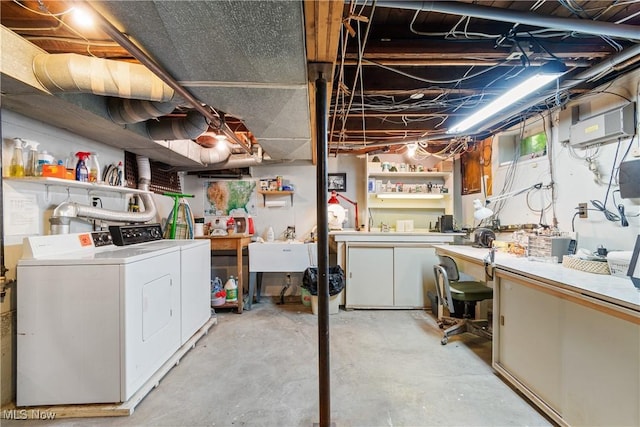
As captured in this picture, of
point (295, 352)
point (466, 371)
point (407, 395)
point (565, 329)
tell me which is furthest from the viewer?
point (295, 352)

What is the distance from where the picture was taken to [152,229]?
2877 millimetres

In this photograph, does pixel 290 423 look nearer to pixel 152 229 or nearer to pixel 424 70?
pixel 152 229

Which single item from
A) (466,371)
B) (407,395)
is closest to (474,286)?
(466,371)

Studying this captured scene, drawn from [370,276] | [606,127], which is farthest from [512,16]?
[370,276]

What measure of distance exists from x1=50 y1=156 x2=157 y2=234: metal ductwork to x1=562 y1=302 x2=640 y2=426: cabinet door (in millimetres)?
3400

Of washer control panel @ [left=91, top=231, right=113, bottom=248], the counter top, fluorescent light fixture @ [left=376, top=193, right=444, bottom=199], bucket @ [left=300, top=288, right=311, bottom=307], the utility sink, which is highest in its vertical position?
fluorescent light fixture @ [left=376, top=193, right=444, bottom=199]

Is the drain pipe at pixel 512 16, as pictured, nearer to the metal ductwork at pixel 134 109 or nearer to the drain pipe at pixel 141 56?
the drain pipe at pixel 141 56

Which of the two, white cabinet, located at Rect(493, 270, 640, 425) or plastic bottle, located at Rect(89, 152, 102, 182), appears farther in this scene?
plastic bottle, located at Rect(89, 152, 102, 182)

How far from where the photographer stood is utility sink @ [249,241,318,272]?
142 inches

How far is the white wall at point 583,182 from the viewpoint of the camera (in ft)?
6.32

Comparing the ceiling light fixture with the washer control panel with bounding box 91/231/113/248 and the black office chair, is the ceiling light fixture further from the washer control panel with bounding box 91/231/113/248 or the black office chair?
the black office chair

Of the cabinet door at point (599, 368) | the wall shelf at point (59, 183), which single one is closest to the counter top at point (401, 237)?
the cabinet door at point (599, 368)

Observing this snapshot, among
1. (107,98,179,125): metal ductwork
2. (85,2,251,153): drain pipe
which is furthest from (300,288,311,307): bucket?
(107,98,179,125): metal ductwork

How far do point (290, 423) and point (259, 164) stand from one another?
3221 mm
